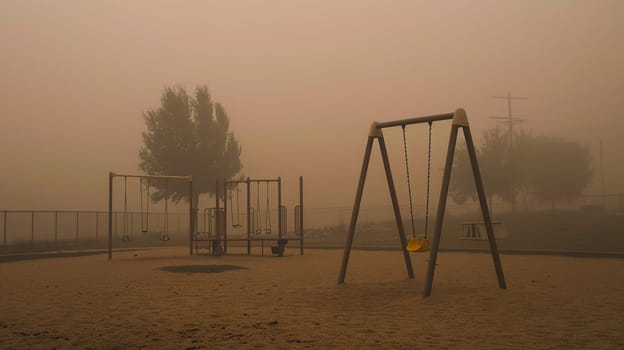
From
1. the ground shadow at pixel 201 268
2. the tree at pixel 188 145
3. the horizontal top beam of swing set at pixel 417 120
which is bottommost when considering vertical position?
the ground shadow at pixel 201 268

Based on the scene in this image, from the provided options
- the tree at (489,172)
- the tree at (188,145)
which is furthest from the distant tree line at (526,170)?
the tree at (188,145)

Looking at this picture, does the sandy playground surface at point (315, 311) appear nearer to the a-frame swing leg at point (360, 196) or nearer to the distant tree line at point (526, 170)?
the a-frame swing leg at point (360, 196)

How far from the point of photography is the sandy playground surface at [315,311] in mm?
5646

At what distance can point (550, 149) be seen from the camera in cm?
5294

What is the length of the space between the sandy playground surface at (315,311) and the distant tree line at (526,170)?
128 ft

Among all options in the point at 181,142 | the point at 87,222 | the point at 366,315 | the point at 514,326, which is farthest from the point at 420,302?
the point at 181,142

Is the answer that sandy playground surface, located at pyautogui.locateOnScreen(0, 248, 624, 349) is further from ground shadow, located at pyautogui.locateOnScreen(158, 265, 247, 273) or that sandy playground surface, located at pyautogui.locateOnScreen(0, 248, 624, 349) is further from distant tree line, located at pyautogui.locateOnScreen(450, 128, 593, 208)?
distant tree line, located at pyautogui.locateOnScreen(450, 128, 593, 208)

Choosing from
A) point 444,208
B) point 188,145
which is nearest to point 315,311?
point 444,208

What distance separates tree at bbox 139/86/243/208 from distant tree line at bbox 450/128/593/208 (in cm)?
2066

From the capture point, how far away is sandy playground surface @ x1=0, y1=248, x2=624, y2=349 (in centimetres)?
565

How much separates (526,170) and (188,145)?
1191 inches

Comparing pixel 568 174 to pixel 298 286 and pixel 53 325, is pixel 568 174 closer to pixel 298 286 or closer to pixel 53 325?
pixel 298 286

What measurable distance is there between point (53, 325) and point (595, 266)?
470 inches

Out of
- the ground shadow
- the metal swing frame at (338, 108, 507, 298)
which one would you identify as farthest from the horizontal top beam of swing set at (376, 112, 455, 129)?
the ground shadow
